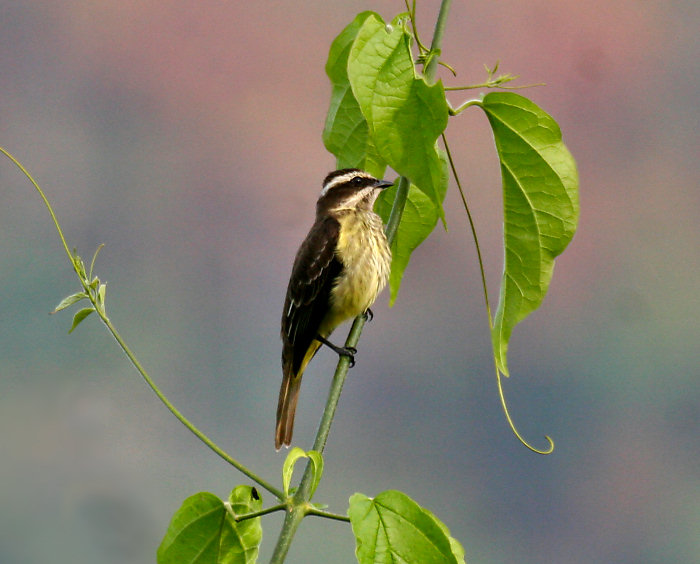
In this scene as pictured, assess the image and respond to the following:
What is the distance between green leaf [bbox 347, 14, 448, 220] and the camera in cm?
104

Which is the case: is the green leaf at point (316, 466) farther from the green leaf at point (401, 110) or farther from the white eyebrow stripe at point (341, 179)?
the white eyebrow stripe at point (341, 179)

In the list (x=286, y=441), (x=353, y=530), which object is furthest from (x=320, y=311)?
(x=353, y=530)

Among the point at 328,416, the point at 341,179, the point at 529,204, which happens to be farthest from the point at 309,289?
the point at 328,416

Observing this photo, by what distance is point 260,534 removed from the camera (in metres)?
1.11

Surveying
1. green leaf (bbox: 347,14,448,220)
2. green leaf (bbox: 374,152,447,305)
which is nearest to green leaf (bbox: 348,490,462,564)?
green leaf (bbox: 347,14,448,220)

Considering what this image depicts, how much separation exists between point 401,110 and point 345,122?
15.2 inches

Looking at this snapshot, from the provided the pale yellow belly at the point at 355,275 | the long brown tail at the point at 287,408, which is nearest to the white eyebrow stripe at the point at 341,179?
the pale yellow belly at the point at 355,275

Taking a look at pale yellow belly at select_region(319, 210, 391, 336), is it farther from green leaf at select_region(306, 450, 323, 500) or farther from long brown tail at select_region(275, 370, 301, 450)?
green leaf at select_region(306, 450, 323, 500)

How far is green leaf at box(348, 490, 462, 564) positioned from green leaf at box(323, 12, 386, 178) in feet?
2.15

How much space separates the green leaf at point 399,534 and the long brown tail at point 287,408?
2.93ft

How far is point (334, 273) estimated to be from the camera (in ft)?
7.02

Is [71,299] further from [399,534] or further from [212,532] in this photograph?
[399,534]

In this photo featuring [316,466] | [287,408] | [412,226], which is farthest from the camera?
[287,408]

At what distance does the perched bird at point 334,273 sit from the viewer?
6.66ft
